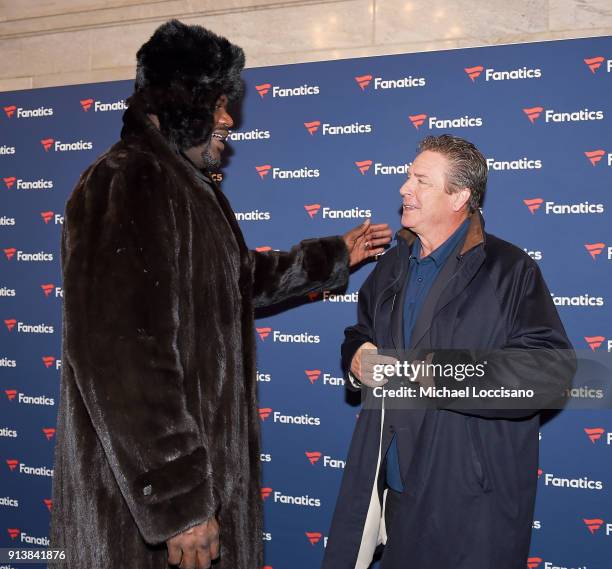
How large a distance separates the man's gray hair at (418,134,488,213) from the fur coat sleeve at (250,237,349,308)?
63 cm

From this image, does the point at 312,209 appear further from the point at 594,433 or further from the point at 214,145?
the point at 594,433

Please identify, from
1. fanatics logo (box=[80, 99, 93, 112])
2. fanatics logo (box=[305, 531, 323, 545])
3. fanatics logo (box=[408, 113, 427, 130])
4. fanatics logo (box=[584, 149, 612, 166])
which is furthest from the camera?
fanatics logo (box=[80, 99, 93, 112])

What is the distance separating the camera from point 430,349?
6.68 ft

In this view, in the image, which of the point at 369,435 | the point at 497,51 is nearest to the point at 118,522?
the point at 369,435

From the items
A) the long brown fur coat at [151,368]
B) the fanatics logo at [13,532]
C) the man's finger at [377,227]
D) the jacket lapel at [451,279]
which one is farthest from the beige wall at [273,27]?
the fanatics logo at [13,532]

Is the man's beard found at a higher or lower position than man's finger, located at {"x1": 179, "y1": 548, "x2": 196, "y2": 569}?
higher

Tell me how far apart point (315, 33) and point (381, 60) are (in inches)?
15.8

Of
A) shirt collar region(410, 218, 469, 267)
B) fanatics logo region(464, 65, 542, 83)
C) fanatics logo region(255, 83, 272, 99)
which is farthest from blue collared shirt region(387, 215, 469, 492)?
fanatics logo region(255, 83, 272, 99)

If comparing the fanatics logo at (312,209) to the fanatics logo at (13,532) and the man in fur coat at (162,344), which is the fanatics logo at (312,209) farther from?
the fanatics logo at (13,532)

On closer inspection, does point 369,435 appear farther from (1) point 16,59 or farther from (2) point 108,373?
(1) point 16,59

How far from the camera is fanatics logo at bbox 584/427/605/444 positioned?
8.75 ft

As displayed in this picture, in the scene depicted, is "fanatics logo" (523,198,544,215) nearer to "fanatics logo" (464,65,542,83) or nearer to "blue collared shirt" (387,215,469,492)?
"fanatics logo" (464,65,542,83)

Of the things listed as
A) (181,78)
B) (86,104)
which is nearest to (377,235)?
(181,78)

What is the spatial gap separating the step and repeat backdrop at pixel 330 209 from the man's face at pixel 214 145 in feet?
3.45
